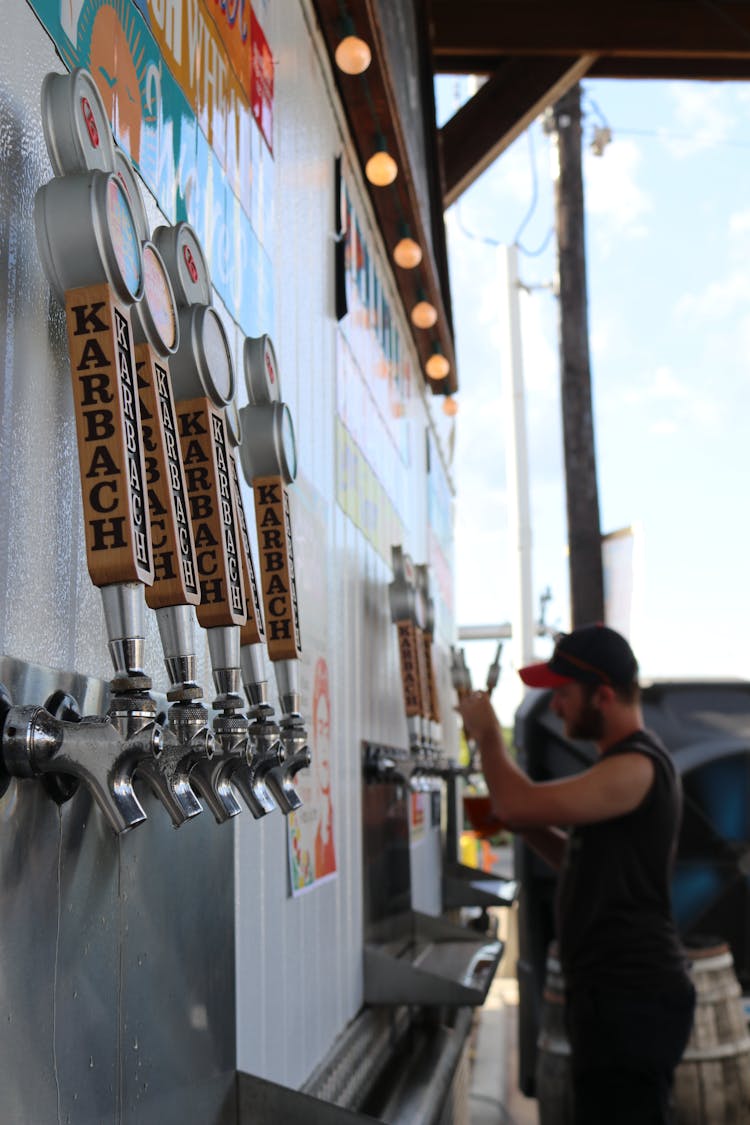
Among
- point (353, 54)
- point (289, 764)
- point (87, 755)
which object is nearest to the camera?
point (87, 755)

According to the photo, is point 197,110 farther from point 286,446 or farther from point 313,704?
point 313,704

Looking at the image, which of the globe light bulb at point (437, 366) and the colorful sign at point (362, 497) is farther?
the globe light bulb at point (437, 366)

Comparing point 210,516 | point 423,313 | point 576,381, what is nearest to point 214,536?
point 210,516

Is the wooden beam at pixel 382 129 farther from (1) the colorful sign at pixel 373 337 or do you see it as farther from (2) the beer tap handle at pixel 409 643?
(2) the beer tap handle at pixel 409 643

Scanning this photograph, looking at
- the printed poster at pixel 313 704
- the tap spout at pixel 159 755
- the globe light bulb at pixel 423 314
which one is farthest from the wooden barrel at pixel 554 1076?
the tap spout at pixel 159 755

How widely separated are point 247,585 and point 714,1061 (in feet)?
9.73

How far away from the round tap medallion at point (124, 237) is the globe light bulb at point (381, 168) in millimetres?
2186

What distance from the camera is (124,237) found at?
921 mm

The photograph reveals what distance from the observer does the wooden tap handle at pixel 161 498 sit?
978 millimetres

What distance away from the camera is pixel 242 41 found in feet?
5.94

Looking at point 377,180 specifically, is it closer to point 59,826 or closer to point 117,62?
point 117,62

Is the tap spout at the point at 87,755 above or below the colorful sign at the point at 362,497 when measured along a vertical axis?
below

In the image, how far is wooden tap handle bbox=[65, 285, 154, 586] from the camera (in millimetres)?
866

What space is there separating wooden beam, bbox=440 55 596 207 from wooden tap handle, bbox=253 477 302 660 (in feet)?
14.7
